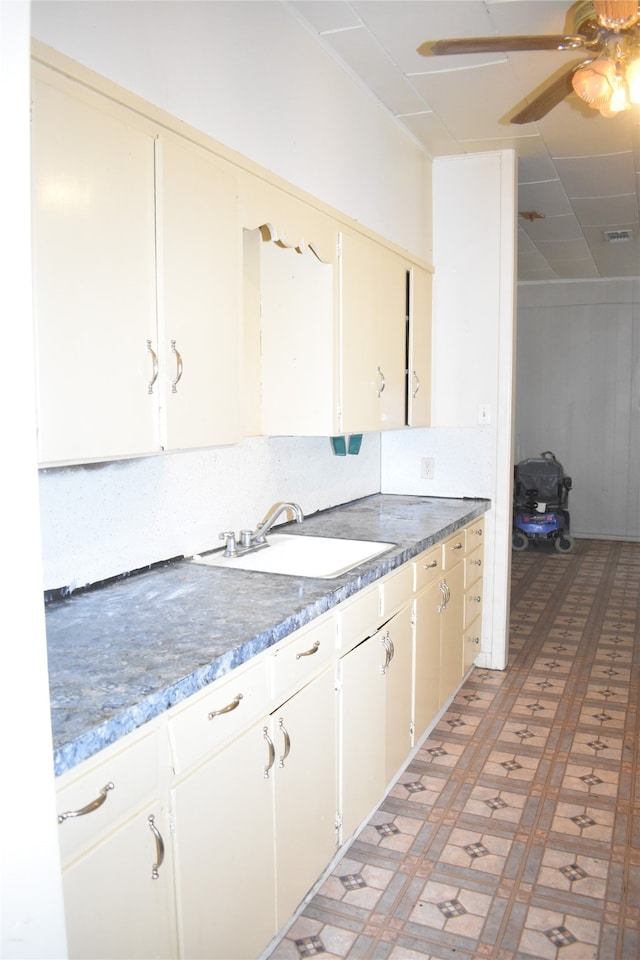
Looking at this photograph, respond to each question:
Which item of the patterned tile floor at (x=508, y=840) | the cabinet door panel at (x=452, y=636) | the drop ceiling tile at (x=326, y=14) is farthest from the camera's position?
the cabinet door panel at (x=452, y=636)

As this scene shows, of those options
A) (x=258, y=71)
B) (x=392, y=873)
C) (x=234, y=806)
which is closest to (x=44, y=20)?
(x=258, y=71)

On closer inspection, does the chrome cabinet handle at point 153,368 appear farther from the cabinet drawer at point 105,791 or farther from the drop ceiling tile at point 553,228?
the drop ceiling tile at point 553,228

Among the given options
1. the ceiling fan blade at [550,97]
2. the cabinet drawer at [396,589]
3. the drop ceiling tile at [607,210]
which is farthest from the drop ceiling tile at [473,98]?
the cabinet drawer at [396,589]

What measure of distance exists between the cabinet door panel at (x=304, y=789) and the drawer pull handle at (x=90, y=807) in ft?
2.05

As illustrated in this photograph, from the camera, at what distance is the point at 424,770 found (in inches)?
117

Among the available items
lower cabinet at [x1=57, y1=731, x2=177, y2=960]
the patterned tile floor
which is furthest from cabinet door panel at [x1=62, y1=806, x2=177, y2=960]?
the patterned tile floor

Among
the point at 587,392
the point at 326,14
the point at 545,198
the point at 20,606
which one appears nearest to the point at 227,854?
the point at 20,606

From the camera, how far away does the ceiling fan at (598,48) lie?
2135 mm

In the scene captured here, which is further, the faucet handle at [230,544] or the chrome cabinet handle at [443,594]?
the chrome cabinet handle at [443,594]

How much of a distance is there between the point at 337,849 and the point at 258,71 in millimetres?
2424

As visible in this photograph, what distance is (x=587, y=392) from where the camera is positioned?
7.73 m

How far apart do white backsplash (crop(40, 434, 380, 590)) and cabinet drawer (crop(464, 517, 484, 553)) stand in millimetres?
736

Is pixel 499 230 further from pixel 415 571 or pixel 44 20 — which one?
pixel 44 20

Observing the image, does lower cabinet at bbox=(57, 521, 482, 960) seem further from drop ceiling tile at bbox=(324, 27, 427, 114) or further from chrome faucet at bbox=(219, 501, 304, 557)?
drop ceiling tile at bbox=(324, 27, 427, 114)
